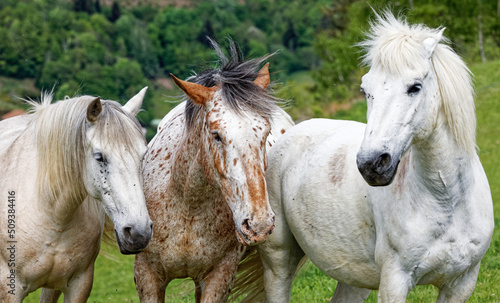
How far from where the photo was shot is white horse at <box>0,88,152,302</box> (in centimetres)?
378

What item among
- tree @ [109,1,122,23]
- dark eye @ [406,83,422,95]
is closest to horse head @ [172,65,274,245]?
dark eye @ [406,83,422,95]

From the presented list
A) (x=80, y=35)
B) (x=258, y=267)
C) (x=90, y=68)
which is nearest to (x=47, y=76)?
(x=90, y=68)

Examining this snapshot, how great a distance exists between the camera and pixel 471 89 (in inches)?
141

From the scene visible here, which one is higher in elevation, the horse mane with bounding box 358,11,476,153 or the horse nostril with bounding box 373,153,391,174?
the horse mane with bounding box 358,11,476,153

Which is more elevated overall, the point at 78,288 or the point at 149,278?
the point at 149,278

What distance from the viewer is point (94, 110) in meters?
3.89

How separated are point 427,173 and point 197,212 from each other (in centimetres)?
166

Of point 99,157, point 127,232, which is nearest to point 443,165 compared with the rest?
point 127,232

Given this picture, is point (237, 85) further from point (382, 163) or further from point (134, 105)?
point (382, 163)

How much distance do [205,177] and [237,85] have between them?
668 millimetres

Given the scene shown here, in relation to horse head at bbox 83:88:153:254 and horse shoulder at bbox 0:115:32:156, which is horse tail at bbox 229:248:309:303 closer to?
horse head at bbox 83:88:153:254

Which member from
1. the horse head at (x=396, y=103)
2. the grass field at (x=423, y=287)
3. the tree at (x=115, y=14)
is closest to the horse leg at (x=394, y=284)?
the horse head at (x=396, y=103)

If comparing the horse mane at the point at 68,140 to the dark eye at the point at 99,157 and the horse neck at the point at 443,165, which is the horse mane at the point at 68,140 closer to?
the dark eye at the point at 99,157

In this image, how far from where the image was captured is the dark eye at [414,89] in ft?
10.8
